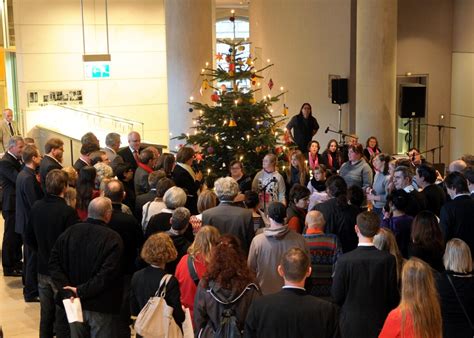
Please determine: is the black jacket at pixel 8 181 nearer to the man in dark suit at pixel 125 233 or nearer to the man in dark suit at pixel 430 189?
the man in dark suit at pixel 125 233

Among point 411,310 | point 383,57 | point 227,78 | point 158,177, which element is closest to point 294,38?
point 383,57

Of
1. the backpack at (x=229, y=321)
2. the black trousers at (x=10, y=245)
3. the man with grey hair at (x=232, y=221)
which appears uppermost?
the man with grey hair at (x=232, y=221)

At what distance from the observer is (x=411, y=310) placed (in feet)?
15.5

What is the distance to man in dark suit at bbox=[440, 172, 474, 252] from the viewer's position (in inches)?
298

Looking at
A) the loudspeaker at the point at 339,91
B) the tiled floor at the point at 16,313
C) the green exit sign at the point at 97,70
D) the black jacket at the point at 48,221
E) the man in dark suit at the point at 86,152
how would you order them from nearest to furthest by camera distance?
the black jacket at the point at 48,221 < the tiled floor at the point at 16,313 < the man in dark suit at the point at 86,152 < the loudspeaker at the point at 339,91 < the green exit sign at the point at 97,70

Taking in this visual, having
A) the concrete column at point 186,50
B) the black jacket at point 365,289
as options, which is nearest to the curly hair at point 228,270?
the black jacket at point 365,289

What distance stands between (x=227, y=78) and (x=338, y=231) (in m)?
4.30

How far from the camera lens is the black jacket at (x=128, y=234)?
714 cm

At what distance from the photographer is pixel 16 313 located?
8891 millimetres

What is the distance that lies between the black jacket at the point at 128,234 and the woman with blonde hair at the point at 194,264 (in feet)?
3.63

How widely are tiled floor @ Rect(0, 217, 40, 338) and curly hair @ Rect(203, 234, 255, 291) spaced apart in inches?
133

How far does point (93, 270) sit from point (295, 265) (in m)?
2.19

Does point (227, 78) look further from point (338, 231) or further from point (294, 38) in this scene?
point (294, 38)

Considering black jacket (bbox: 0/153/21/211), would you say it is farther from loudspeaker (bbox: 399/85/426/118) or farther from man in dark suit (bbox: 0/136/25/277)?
loudspeaker (bbox: 399/85/426/118)
